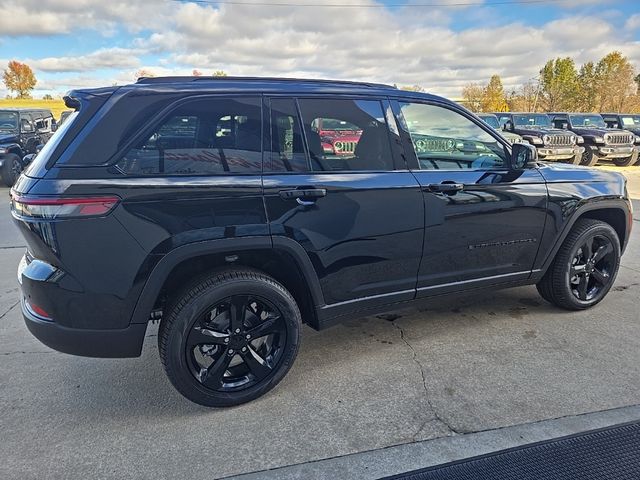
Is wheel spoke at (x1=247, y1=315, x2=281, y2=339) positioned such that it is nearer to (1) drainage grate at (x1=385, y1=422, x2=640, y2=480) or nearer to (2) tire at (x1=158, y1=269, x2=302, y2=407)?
(2) tire at (x1=158, y1=269, x2=302, y2=407)

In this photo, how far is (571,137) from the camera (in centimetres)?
1445

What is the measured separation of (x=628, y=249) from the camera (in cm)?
586

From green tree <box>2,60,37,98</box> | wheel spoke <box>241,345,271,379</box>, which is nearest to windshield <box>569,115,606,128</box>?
wheel spoke <box>241,345,271,379</box>

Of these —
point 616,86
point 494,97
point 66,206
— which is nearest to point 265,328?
point 66,206

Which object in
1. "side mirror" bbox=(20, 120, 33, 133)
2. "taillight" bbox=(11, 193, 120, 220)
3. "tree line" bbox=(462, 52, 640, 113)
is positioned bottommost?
"taillight" bbox=(11, 193, 120, 220)

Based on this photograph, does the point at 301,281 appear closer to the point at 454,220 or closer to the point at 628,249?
the point at 454,220

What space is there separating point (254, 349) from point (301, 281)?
1.65 ft

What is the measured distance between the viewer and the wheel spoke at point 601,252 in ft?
12.7

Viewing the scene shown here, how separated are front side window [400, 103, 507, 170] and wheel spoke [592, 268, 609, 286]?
1422mm

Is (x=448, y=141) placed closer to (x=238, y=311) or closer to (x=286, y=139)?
(x=286, y=139)

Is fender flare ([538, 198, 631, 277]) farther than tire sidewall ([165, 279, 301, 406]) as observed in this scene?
Yes

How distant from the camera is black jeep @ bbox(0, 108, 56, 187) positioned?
36.8 ft

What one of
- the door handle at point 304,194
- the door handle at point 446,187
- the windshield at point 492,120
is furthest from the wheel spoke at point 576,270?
the windshield at point 492,120

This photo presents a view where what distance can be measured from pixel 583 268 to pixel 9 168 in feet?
41.3
